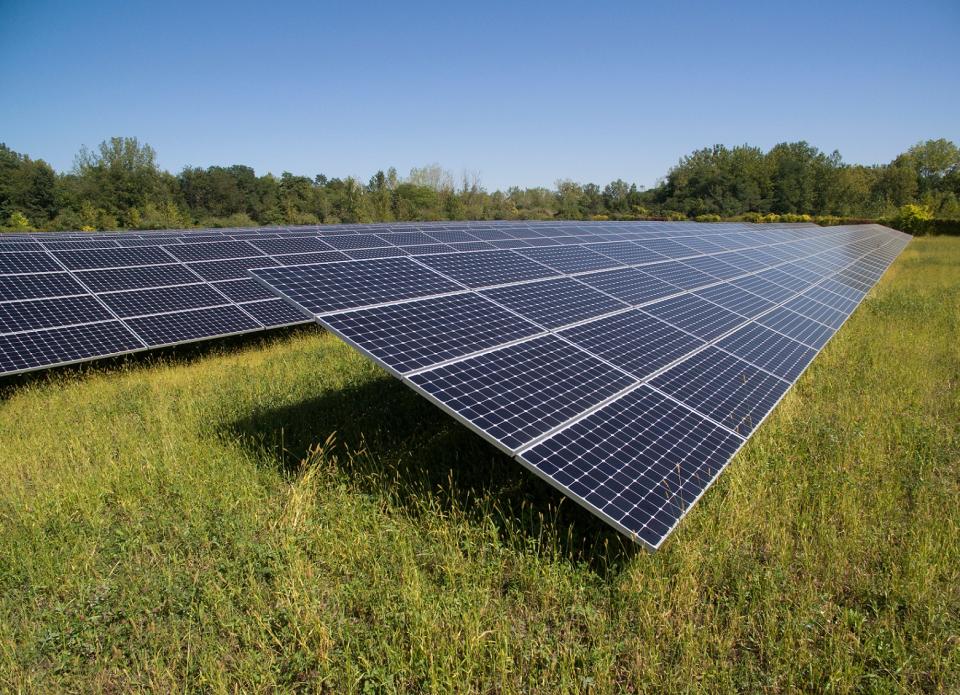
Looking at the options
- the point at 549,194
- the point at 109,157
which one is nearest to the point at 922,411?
the point at 109,157

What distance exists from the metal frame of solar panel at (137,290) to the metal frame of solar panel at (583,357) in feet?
6.51

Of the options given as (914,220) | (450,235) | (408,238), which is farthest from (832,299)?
(914,220)

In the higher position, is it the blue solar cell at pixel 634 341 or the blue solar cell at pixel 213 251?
the blue solar cell at pixel 213 251

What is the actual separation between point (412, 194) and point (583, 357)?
332ft

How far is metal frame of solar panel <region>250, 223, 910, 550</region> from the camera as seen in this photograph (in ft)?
14.5

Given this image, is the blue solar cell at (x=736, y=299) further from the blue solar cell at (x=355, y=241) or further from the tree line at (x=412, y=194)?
the tree line at (x=412, y=194)

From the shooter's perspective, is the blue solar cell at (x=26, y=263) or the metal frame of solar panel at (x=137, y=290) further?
the blue solar cell at (x=26, y=263)

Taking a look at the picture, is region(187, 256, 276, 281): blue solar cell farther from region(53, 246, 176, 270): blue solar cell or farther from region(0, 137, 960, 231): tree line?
region(0, 137, 960, 231): tree line

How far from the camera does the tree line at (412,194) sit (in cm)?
6831

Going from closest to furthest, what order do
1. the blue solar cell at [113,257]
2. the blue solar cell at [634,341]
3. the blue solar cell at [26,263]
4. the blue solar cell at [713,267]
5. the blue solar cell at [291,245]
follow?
1. the blue solar cell at [634,341]
2. the blue solar cell at [26,263]
3. the blue solar cell at [113,257]
4. the blue solar cell at [713,267]
5. the blue solar cell at [291,245]

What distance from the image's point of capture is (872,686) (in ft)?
11.1

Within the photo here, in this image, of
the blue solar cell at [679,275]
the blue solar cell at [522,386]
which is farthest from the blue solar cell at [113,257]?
the blue solar cell at [679,275]

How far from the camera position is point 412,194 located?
10156cm

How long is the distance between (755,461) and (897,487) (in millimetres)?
1420
